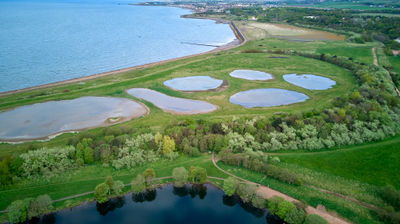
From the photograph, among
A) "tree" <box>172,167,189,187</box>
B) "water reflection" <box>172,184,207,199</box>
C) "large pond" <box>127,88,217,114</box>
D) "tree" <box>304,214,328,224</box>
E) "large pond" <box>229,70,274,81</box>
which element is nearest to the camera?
"tree" <box>304,214,328,224</box>

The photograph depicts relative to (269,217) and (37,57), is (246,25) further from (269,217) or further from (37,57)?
(269,217)

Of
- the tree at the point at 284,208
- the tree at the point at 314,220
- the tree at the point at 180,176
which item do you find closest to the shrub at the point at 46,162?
the tree at the point at 180,176

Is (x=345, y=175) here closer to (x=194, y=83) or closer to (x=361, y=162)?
(x=361, y=162)

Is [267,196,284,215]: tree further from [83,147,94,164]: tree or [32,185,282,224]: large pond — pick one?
[83,147,94,164]: tree

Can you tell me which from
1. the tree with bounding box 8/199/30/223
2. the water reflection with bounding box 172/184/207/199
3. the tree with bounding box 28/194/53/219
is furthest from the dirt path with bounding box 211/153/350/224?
the tree with bounding box 8/199/30/223

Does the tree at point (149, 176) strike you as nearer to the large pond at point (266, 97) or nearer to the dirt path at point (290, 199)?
the dirt path at point (290, 199)
